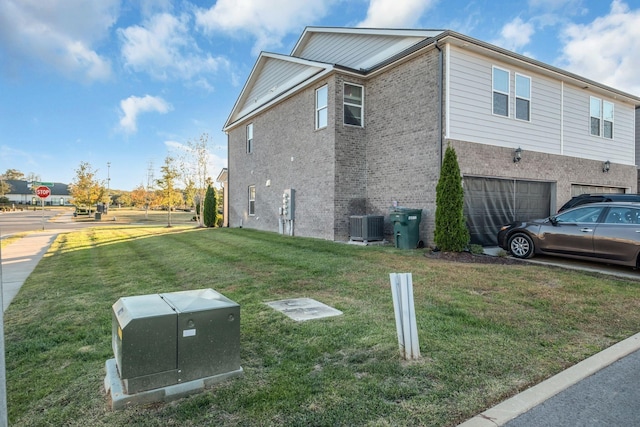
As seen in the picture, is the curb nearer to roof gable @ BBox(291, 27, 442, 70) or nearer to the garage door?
the garage door

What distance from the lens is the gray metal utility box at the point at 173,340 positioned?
2.59m

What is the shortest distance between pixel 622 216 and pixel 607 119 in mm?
10048

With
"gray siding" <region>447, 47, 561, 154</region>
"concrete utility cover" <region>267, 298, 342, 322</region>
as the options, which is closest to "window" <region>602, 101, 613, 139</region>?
"gray siding" <region>447, 47, 561, 154</region>

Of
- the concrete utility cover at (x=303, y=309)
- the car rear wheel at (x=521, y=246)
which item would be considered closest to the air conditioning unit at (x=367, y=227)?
the car rear wheel at (x=521, y=246)

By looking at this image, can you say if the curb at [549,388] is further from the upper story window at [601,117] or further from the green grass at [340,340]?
the upper story window at [601,117]

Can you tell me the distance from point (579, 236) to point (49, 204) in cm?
10369

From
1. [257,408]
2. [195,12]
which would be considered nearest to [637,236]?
[257,408]

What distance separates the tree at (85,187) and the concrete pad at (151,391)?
36.4 metres

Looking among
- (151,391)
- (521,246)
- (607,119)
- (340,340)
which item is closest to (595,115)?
(607,119)

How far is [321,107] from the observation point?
1338 centimetres

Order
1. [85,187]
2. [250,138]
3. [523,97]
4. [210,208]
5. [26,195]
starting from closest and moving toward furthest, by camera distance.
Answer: [523,97] → [250,138] → [210,208] → [85,187] → [26,195]

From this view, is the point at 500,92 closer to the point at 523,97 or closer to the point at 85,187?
the point at 523,97

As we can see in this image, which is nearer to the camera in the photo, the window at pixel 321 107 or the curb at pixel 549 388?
the curb at pixel 549 388

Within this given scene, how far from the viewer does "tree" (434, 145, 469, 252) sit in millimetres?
9375
